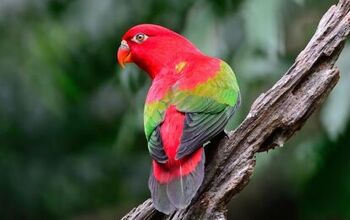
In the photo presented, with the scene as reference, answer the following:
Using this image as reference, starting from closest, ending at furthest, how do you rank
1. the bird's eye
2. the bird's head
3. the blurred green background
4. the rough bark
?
the rough bark, the bird's head, the bird's eye, the blurred green background

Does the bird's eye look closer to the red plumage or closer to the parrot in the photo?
the parrot

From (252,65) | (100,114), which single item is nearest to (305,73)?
(252,65)

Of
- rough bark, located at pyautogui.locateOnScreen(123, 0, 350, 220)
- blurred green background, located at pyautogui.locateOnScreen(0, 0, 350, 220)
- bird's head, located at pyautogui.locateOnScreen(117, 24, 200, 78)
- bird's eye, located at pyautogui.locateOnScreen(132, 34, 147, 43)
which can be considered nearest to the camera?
rough bark, located at pyautogui.locateOnScreen(123, 0, 350, 220)

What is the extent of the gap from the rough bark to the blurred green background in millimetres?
794

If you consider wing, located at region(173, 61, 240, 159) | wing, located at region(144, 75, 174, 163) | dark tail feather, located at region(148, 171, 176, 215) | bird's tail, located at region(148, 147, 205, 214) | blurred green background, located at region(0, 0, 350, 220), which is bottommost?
blurred green background, located at region(0, 0, 350, 220)

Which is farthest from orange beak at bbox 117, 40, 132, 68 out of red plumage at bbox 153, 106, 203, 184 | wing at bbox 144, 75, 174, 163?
red plumage at bbox 153, 106, 203, 184

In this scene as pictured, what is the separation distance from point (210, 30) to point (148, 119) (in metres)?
1.16

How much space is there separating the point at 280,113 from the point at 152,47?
775 mm

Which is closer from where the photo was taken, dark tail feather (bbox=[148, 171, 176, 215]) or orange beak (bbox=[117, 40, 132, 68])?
dark tail feather (bbox=[148, 171, 176, 215])

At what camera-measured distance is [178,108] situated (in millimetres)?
4352

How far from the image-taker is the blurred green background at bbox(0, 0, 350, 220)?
5542 millimetres

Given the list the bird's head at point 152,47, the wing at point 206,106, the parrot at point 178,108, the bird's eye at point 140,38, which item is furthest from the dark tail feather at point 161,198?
the bird's eye at point 140,38

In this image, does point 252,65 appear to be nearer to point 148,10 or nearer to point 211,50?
point 211,50

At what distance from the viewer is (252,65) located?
557 centimetres
